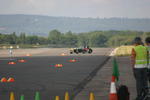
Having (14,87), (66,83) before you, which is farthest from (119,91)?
(66,83)

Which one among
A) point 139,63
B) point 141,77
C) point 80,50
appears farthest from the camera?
point 80,50

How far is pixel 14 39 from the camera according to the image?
164 meters

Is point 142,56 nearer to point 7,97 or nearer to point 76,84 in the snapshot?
point 7,97

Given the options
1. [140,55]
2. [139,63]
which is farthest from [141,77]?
[140,55]

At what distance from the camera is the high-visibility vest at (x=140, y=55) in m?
14.4

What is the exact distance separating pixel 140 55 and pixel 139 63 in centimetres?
23

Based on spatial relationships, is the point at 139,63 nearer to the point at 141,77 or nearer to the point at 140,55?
the point at 140,55

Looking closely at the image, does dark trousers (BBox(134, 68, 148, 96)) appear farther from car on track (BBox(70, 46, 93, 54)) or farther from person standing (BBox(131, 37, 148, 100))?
car on track (BBox(70, 46, 93, 54))

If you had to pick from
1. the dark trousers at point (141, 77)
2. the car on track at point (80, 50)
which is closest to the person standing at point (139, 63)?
the dark trousers at point (141, 77)

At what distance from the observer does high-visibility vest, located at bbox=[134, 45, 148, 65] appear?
14383 mm

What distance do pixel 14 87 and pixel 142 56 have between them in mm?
6982

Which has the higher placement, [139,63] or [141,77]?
[139,63]

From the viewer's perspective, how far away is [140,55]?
568 inches

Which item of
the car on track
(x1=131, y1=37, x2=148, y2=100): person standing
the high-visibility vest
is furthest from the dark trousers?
the car on track
